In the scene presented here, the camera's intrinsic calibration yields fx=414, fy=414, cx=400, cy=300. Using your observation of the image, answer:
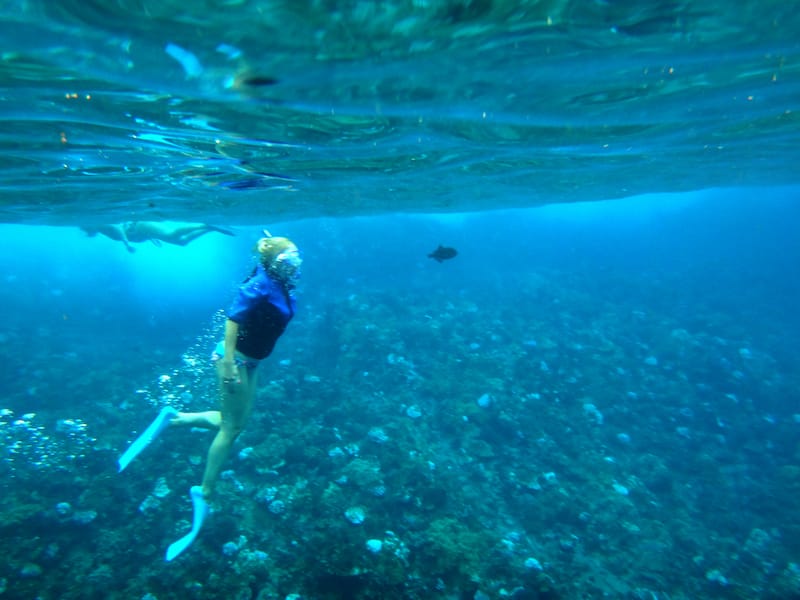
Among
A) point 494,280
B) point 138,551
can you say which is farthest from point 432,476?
point 494,280

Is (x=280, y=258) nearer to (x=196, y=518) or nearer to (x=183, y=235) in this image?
(x=196, y=518)

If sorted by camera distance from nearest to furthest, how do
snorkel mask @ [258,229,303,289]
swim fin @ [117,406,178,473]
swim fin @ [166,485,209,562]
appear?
snorkel mask @ [258,229,303,289], swim fin @ [166,485,209,562], swim fin @ [117,406,178,473]

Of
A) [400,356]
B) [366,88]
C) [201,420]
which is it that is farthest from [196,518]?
[400,356]

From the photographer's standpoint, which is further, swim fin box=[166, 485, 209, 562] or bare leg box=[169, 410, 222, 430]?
bare leg box=[169, 410, 222, 430]

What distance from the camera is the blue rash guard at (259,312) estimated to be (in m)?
5.47

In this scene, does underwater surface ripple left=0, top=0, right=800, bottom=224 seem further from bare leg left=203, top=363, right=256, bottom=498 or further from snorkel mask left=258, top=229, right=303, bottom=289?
bare leg left=203, top=363, right=256, bottom=498

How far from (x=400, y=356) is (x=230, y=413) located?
10.9 meters

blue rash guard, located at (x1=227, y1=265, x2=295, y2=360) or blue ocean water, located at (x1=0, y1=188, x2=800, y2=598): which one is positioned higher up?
blue rash guard, located at (x1=227, y1=265, x2=295, y2=360)

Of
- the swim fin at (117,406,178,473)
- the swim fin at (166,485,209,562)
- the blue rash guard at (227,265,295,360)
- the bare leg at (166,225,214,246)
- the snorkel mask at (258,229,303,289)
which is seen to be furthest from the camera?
the bare leg at (166,225,214,246)

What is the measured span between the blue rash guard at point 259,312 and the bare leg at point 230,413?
0.45 m

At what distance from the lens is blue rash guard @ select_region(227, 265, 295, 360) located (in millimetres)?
5469

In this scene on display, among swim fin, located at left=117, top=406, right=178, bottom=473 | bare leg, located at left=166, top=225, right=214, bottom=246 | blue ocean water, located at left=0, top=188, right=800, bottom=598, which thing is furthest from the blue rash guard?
bare leg, located at left=166, top=225, right=214, bottom=246

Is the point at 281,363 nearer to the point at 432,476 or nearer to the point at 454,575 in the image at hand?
the point at 432,476

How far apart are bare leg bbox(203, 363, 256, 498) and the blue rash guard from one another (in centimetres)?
45
